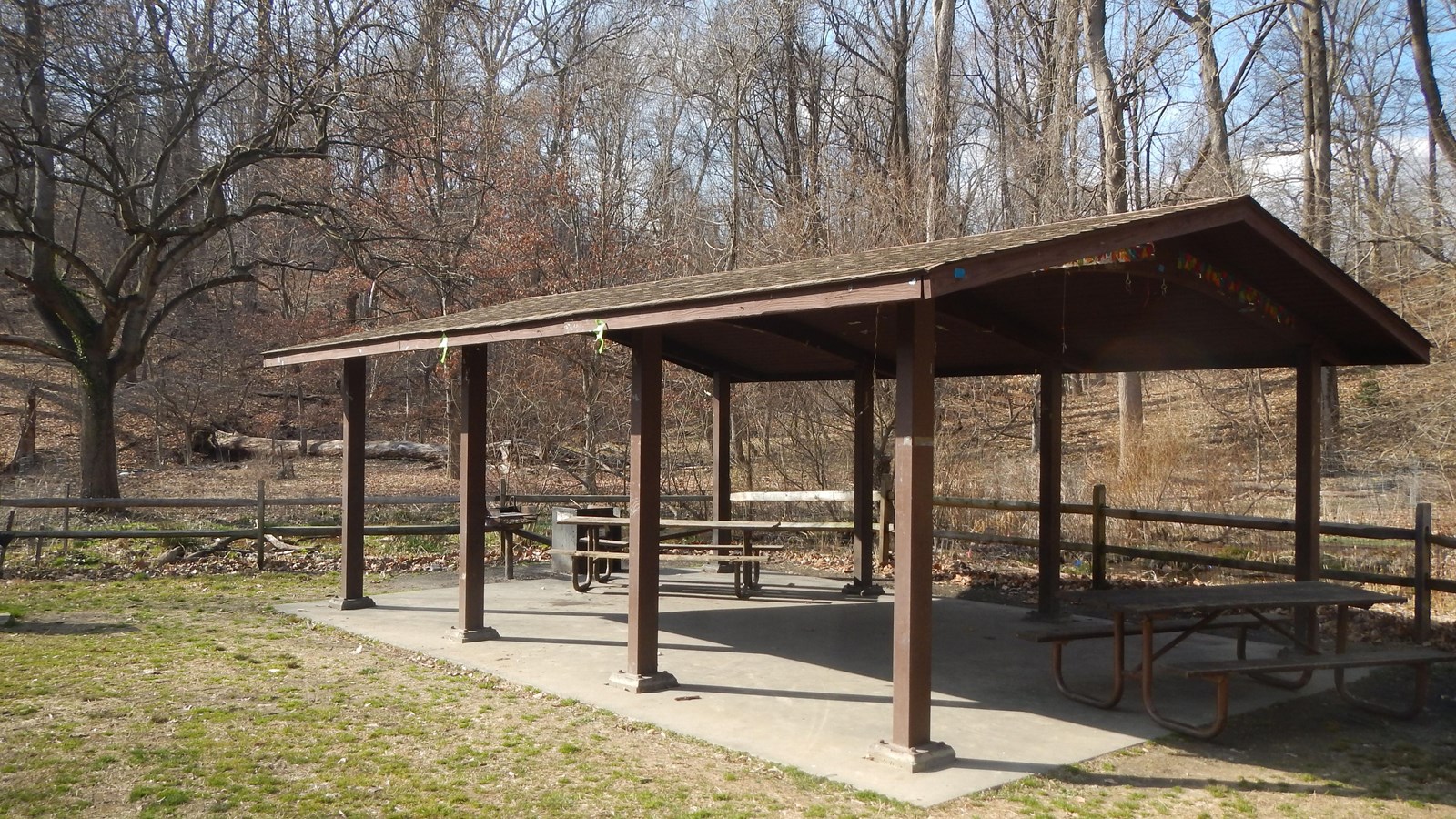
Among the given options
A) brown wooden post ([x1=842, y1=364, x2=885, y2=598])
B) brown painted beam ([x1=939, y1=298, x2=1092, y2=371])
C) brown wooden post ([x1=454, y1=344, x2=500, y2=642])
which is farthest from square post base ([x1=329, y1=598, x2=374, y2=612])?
brown painted beam ([x1=939, y1=298, x2=1092, y2=371])

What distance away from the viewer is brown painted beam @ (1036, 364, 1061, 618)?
9.88 m

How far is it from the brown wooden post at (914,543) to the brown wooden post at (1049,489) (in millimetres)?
4431

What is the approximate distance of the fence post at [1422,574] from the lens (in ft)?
29.9

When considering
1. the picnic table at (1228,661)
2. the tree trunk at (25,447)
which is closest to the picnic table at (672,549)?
the picnic table at (1228,661)

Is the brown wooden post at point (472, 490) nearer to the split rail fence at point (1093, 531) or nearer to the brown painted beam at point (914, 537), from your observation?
the brown painted beam at point (914, 537)

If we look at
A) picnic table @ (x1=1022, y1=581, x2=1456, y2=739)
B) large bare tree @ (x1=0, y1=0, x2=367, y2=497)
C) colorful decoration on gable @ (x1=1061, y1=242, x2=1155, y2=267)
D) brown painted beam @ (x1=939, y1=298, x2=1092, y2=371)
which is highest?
large bare tree @ (x1=0, y1=0, x2=367, y2=497)

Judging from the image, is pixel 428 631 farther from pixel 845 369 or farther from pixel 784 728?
pixel 845 369

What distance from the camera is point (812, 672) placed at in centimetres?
789

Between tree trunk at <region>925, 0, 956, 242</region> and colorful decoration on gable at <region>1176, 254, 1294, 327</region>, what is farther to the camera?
tree trunk at <region>925, 0, 956, 242</region>

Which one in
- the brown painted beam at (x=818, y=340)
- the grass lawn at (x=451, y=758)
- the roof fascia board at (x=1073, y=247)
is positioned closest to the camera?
the grass lawn at (x=451, y=758)

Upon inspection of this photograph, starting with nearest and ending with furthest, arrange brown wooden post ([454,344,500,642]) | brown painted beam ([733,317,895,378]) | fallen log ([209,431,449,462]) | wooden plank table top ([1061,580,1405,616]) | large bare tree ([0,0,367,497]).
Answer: wooden plank table top ([1061,580,1405,616]) < brown wooden post ([454,344,500,642]) < brown painted beam ([733,317,895,378]) < large bare tree ([0,0,367,497]) < fallen log ([209,431,449,462])

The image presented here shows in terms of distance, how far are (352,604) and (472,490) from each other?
8.34 feet

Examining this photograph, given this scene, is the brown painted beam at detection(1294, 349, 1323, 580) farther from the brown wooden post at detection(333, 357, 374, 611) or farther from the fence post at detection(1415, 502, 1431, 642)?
the brown wooden post at detection(333, 357, 374, 611)

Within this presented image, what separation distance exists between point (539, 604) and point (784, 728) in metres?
5.06
